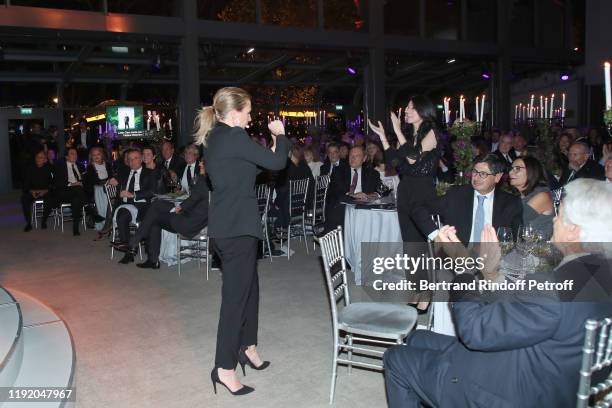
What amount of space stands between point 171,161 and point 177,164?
0.19m

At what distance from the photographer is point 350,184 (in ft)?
23.8

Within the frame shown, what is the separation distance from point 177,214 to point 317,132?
911 cm

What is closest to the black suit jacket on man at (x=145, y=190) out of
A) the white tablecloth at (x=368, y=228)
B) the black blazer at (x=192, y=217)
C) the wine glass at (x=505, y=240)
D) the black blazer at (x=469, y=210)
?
the black blazer at (x=192, y=217)

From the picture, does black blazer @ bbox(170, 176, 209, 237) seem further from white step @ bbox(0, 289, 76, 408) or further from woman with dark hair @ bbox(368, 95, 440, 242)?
woman with dark hair @ bbox(368, 95, 440, 242)

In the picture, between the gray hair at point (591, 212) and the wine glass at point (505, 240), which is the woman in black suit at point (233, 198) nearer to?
the wine glass at point (505, 240)

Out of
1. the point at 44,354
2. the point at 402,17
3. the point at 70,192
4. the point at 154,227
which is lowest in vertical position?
the point at 44,354

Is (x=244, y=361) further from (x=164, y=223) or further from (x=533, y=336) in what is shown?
(x=164, y=223)

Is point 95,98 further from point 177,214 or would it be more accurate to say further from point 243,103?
point 243,103

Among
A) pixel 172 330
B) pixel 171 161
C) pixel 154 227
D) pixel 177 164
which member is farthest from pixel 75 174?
pixel 172 330

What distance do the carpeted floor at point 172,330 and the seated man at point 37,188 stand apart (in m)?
2.09

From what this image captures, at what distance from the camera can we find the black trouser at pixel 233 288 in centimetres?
334

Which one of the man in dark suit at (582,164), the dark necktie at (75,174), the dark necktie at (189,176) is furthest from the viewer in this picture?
the dark necktie at (75,174)

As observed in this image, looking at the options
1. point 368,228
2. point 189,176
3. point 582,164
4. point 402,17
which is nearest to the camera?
point 368,228

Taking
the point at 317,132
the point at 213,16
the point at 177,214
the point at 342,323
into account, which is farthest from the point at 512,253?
the point at 317,132
